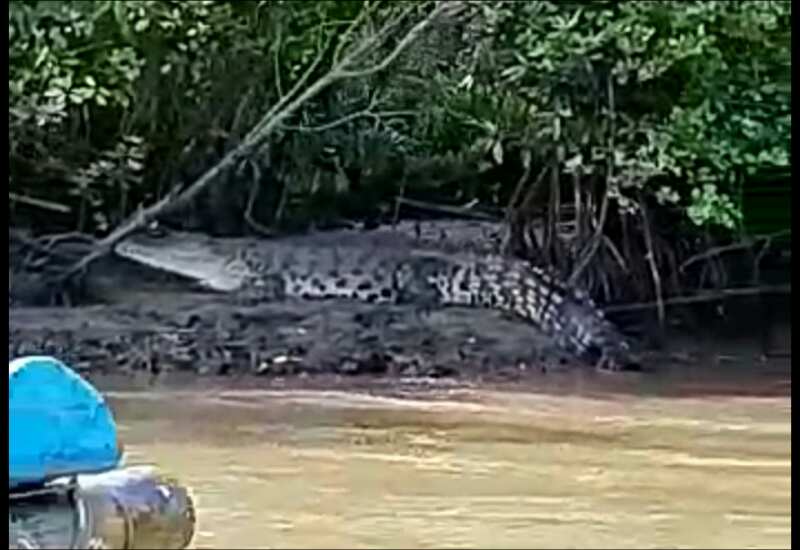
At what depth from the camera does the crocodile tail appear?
35.4 feet

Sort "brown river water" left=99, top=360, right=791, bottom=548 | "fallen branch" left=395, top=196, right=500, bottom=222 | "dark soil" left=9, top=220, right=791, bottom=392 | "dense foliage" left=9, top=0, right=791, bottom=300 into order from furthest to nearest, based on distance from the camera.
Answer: "fallen branch" left=395, top=196, right=500, bottom=222, "dark soil" left=9, top=220, right=791, bottom=392, "dense foliage" left=9, top=0, right=791, bottom=300, "brown river water" left=99, top=360, right=791, bottom=548

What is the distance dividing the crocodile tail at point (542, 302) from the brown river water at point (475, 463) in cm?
145

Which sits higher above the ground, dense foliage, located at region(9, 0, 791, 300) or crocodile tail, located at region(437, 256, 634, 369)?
dense foliage, located at region(9, 0, 791, 300)

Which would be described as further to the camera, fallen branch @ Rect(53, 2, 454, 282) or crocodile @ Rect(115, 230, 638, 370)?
crocodile @ Rect(115, 230, 638, 370)

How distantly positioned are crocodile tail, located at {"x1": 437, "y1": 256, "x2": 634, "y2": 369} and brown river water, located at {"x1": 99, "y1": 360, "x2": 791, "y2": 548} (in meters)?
1.45

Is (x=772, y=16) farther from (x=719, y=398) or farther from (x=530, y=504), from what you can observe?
(x=530, y=504)

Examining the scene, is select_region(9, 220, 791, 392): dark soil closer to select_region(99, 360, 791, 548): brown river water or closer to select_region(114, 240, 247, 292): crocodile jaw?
select_region(114, 240, 247, 292): crocodile jaw

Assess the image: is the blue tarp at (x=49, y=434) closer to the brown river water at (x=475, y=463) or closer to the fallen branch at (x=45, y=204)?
the brown river water at (x=475, y=463)

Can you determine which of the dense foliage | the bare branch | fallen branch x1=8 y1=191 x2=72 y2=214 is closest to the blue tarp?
the dense foliage

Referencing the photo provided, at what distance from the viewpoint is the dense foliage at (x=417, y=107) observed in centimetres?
1000

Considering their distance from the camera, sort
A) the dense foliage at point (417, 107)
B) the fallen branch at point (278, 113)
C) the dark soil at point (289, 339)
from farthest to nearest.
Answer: the fallen branch at point (278, 113) → the dark soil at point (289, 339) → the dense foliage at point (417, 107)

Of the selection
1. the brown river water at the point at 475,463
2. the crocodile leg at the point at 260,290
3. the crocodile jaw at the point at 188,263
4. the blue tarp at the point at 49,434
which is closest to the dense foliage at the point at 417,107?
the crocodile jaw at the point at 188,263

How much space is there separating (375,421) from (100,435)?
3035mm

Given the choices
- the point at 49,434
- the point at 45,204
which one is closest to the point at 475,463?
the point at 49,434
